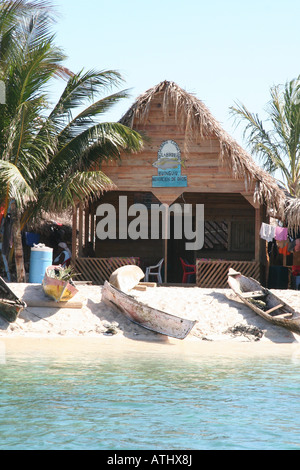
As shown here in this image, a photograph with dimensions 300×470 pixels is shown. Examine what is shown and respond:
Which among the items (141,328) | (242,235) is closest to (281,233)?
(242,235)

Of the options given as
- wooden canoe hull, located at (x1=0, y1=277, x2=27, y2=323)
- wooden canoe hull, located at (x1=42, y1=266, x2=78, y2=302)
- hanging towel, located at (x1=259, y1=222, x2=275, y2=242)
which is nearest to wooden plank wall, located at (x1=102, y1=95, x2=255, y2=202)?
hanging towel, located at (x1=259, y1=222, x2=275, y2=242)

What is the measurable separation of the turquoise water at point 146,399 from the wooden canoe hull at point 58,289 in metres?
2.18

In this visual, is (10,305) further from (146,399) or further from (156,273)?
(156,273)

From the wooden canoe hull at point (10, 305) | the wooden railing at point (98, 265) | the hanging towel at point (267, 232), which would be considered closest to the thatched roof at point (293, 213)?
the hanging towel at point (267, 232)

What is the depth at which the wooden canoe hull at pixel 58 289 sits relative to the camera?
546 inches

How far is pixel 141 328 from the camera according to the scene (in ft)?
44.3

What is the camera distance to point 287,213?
18.1 metres

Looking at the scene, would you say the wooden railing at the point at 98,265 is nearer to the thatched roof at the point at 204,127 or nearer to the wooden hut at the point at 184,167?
the wooden hut at the point at 184,167

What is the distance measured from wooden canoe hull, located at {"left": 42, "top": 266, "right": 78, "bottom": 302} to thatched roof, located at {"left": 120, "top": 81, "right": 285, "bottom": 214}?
543cm

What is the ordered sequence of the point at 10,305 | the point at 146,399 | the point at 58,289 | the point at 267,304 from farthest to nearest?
the point at 267,304
the point at 58,289
the point at 10,305
the point at 146,399

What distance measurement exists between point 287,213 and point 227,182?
196 centimetres

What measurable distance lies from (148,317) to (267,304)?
3075 mm

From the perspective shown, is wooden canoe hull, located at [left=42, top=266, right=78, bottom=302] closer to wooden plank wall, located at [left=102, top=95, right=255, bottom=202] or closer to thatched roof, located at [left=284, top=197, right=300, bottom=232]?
wooden plank wall, located at [left=102, top=95, right=255, bottom=202]
